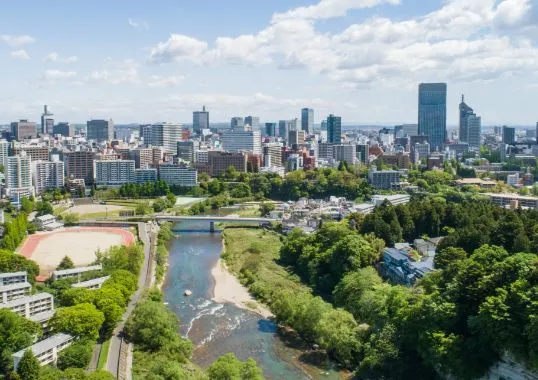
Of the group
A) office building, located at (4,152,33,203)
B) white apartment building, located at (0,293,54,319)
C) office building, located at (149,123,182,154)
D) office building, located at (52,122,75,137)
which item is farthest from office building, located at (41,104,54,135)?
white apartment building, located at (0,293,54,319)

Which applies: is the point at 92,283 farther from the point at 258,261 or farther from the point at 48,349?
the point at 258,261

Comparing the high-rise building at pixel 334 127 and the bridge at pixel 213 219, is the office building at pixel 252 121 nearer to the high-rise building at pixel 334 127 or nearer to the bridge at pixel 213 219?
the high-rise building at pixel 334 127

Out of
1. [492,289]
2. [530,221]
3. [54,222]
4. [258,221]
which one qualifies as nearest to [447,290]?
[492,289]

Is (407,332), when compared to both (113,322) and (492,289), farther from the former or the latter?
(113,322)

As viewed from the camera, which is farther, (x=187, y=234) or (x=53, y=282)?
(x=187, y=234)

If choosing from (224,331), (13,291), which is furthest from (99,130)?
(224,331)

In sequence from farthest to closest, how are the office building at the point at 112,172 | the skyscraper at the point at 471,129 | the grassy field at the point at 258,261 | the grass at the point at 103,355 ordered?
the skyscraper at the point at 471,129, the office building at the point at 112,172, the grassy field at the point at 258,261, the grass at the point at 103,355

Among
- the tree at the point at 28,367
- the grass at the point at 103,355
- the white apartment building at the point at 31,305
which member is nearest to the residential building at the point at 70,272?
the white apartment building at the point at 31,305
